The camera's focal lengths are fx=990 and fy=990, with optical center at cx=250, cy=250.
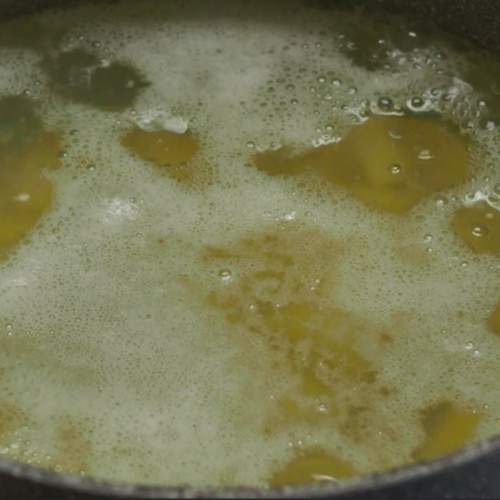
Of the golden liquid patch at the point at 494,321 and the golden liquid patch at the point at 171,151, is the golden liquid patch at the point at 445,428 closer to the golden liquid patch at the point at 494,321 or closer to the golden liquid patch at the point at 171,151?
the golden liquid patch at the point at 494,321

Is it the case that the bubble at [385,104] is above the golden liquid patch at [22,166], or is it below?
above

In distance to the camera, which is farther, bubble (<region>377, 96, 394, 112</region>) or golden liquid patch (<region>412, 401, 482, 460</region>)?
bubble (<region>377, 96, 394, 112</region>)

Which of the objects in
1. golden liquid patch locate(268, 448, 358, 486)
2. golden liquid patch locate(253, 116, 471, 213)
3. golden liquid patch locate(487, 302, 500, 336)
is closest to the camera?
golden liquid patch locate(268, 448, 358, 486)

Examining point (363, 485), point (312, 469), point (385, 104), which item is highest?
point (363, 485)

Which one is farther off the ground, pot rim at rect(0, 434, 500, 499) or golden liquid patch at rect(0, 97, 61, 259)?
pot rim at rect(0, 434, 500, 499)

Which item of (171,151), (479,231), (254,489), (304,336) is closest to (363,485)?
(254,489)

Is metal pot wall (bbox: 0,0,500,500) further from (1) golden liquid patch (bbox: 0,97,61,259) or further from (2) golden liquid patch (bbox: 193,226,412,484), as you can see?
(1) golden liquid patch (bbox: 0,97,61,259)

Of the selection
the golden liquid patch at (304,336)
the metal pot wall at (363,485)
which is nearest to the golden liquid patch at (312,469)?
the golden liquid patch at (304,336)

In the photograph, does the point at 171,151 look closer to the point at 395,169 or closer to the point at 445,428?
the point at 395,169

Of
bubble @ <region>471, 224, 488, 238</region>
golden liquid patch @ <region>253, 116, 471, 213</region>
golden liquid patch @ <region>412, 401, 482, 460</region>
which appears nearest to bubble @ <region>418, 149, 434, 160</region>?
golden liquid patch @ <region>253, 116, 471, 213</region>

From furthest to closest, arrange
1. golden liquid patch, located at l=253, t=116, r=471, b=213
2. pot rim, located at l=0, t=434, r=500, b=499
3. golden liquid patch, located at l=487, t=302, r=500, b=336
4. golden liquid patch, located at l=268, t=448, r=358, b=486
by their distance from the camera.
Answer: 1. golden liquid patch, located at l=253, t=116, r=471, b=213
2. golden liquid patch, located at l=487, t=302, r=500, b=336
3. golden liquid patch, located at l=268, t=448, r=358, b=486
4. pot rim, located at l=0, t=434, r=500, b=499
